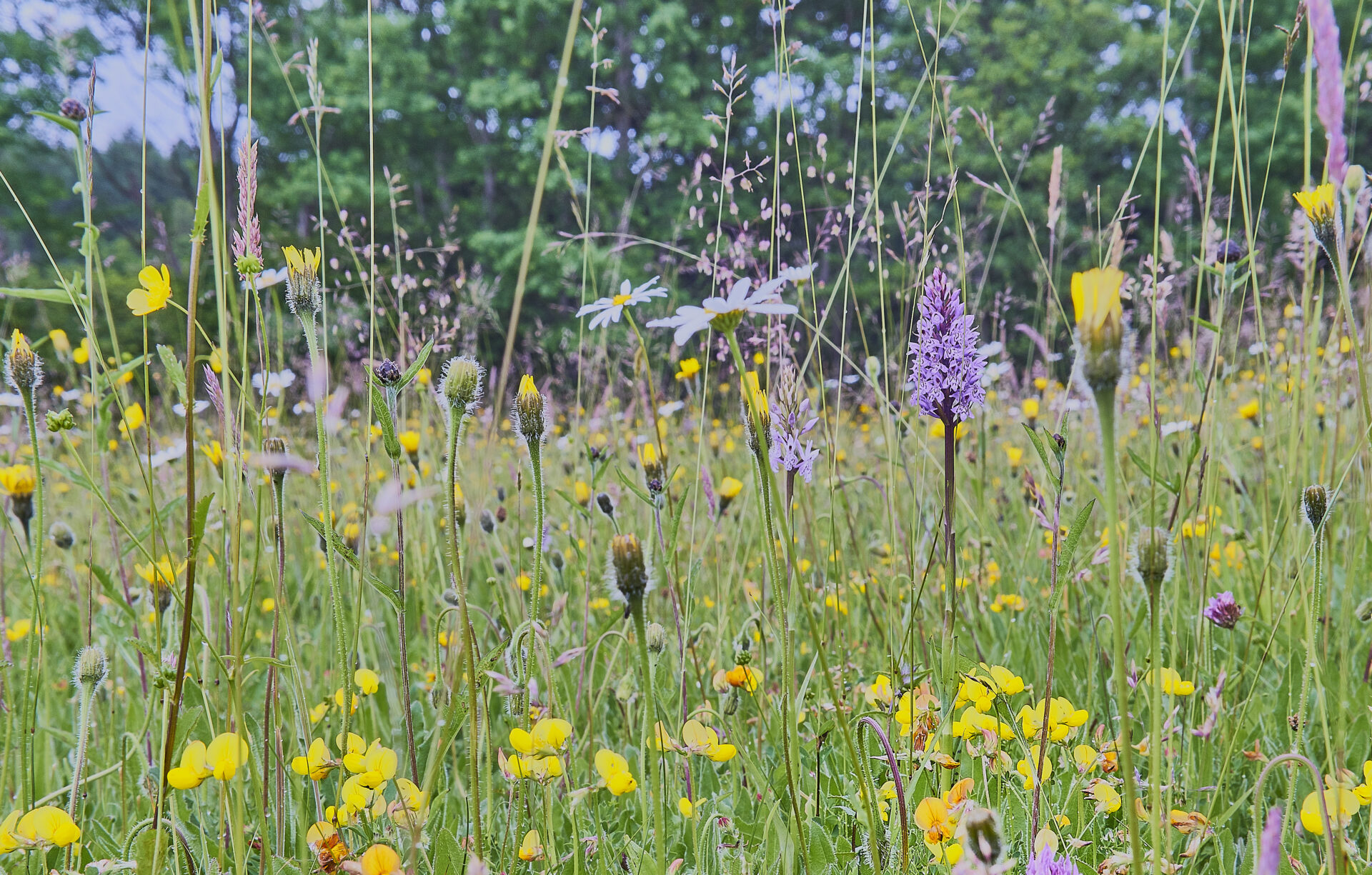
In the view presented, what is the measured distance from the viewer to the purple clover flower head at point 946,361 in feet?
2.49

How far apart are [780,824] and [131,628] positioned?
108 cm

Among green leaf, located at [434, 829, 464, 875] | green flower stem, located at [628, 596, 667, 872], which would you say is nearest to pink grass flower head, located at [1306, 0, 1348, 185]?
green flower stem, located at [628, 596, 667, 872]

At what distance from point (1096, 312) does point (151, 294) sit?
0.77m

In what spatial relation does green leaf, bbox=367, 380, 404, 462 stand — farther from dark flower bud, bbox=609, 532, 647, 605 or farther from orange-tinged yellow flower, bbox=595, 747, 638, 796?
orange-tinged yellow flower, bbox=595, 747, 638, 796

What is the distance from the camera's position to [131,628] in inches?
49.8

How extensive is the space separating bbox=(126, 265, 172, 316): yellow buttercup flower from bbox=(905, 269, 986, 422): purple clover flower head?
2.24ft

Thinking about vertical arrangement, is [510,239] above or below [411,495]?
above

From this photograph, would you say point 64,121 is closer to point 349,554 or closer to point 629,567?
point 349,554

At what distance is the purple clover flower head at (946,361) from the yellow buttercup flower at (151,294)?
68cm

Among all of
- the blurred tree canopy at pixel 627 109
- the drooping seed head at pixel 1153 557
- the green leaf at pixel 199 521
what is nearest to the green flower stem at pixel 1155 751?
the drooping seed head at pixel 1153 557

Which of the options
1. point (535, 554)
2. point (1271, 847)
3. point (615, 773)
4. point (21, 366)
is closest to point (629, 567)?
point (535, 554)

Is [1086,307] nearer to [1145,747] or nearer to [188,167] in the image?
[1145,747]

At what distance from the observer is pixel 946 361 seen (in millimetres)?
765

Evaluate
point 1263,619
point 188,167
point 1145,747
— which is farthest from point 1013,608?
point 188,167
